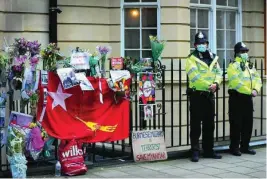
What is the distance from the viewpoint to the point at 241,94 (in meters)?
9.15

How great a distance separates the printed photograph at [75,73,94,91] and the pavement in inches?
50.5

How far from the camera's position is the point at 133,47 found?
11273 millimetres

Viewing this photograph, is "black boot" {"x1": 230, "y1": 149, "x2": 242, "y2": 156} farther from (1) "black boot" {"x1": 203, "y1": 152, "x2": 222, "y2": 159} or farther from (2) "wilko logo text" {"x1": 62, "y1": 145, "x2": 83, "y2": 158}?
(2) "wilko logo text" {"x1": 62, "y1": 145, "x2": 83, "y2": 158}

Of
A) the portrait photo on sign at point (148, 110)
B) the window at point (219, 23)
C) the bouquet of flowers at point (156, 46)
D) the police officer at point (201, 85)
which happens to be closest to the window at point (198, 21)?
the window at point (219, 23)

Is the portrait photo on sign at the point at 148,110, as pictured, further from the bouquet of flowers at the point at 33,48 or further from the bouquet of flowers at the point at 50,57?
the bouquet of flowers at the point at 33,48

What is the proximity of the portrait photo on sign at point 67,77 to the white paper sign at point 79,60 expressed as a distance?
0.19 m

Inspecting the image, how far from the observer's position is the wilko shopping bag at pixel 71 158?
24.2 feet

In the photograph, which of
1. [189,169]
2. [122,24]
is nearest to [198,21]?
[122,24]

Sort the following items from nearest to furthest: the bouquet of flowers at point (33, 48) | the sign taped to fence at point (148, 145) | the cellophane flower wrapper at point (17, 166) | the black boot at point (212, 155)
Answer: the cellophane flower wrapper at point (17, 166)
the bouquet of flowers at point (33, 48)
the sign taped to fence at point (148, 145)
the black boot at point (212, 155)

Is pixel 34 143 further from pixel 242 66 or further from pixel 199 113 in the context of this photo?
pixel 242 66

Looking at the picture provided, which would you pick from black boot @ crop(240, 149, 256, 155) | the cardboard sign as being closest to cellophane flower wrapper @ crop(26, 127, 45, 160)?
the cardboard sign

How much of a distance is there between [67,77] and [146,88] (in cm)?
155

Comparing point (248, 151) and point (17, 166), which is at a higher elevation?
point (17, 166)

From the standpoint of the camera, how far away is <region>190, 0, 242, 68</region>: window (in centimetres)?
1164
